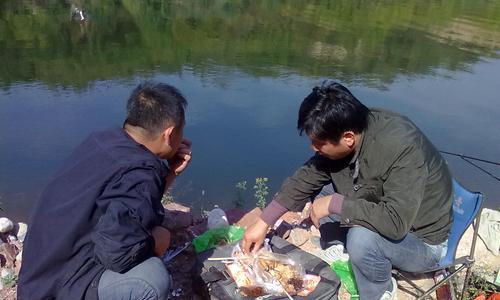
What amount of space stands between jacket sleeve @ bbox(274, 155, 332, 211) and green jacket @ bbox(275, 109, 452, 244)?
0.28 feet

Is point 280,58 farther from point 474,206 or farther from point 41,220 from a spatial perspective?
point 41,220

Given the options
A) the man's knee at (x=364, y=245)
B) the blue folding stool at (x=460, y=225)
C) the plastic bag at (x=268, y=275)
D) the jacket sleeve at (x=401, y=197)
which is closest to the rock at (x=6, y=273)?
the plastic bag at (x=268, y=275)

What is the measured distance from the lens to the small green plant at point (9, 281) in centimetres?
312

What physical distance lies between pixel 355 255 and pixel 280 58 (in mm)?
8545

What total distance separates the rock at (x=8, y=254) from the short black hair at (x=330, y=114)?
221 centimetres

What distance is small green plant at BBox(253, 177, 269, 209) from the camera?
4.78 metres

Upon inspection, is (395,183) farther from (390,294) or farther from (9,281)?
(9,281)

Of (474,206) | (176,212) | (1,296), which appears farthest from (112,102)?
(474,206)

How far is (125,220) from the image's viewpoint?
6.95 feet

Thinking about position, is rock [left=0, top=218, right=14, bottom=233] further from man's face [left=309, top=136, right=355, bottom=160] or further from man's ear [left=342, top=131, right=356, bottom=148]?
man's ear [left=342, top=131, right=356, bottom=148]

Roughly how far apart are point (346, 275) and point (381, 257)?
56 cm

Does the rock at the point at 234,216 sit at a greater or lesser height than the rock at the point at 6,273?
greater

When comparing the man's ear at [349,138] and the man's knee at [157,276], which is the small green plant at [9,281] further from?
the man's ear at [349,138]

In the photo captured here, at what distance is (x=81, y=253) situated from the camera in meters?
2.27
